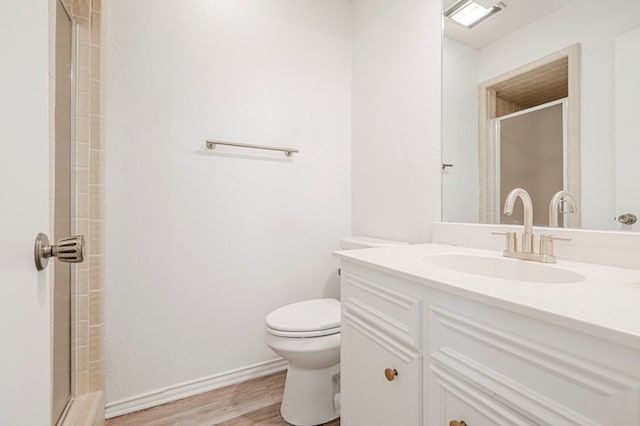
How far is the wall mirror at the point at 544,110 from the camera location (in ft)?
2.94

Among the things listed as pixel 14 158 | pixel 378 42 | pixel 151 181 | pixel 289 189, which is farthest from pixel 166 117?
pixel 378 42

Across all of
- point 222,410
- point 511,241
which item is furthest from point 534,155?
point 222,410

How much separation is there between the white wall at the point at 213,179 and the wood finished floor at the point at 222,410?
10 cm

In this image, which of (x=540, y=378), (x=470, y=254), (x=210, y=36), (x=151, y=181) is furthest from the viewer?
(x=210, y=36)

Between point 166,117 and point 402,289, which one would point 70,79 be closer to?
point 166,117

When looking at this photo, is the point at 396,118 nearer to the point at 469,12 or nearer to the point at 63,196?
the point at 469,12

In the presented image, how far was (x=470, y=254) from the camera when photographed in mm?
1095

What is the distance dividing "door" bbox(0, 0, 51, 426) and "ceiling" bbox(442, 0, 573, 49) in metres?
1.49

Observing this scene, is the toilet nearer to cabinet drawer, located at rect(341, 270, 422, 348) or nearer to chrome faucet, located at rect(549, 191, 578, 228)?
cabinet drawer, located at rect(341, 270, 422, 348)

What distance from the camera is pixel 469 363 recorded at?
0.64 metres

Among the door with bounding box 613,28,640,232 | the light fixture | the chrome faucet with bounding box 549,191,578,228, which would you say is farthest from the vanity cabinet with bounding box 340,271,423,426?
the light fixture

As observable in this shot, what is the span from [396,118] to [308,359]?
4.36ft

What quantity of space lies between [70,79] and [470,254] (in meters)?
1.74

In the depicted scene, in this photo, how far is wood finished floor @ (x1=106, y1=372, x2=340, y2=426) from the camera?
1308 mm
